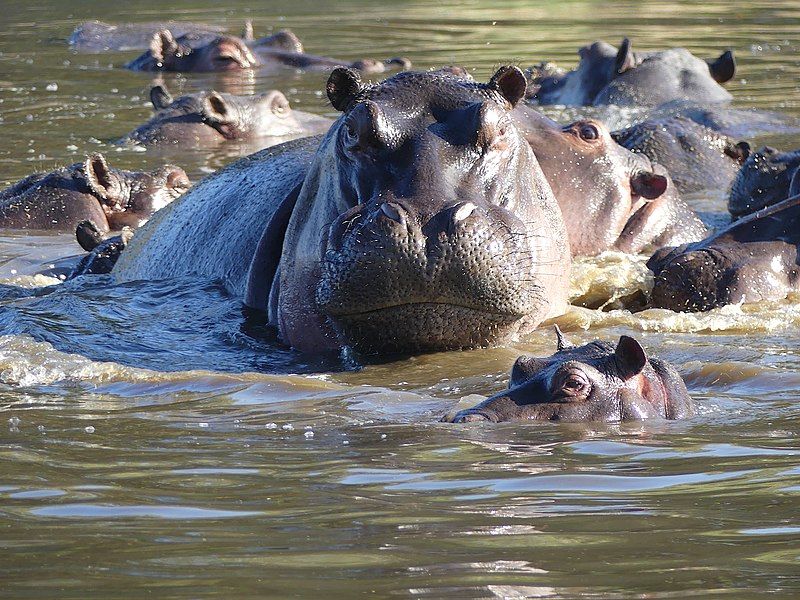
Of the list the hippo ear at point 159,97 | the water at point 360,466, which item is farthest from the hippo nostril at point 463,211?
the hippo ear at point 159,97

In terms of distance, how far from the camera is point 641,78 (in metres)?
14.9

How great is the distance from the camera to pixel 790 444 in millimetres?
4039

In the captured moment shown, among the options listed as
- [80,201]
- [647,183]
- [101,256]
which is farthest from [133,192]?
[647,183]

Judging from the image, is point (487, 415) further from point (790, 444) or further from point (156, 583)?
point (156, 583)

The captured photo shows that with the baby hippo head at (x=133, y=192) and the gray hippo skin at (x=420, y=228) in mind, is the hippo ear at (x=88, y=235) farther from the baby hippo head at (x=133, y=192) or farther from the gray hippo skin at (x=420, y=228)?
the gray hippo skin at (x=420, y=228)

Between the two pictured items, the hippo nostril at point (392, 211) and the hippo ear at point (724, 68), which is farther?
the hippo ear at point (724, 68)

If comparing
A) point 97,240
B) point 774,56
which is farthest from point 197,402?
point 774,56

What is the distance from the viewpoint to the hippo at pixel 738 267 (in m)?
6.69

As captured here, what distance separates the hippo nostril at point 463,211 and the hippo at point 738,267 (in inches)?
70.7

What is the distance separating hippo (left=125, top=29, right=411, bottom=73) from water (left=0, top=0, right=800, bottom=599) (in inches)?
436

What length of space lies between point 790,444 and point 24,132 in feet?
38.3

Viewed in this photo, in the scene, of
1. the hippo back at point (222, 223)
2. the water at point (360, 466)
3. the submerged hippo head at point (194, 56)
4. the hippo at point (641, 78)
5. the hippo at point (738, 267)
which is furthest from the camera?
the submerged hippo head at point (194, 56)

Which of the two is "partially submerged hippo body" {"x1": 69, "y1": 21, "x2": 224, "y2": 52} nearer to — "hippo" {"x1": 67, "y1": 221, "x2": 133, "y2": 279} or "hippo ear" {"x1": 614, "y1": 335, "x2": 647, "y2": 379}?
"hippo" {"x1": 67, "y1": 221, "x2": 133, "y2": 279}

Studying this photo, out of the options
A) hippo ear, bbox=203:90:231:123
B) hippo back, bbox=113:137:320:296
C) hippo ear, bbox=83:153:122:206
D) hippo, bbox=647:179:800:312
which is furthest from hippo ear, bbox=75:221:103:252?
hippo ear, bbox=203:90:231:123
